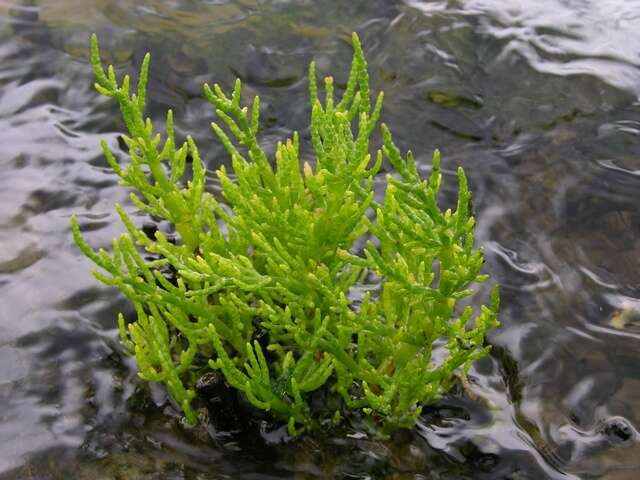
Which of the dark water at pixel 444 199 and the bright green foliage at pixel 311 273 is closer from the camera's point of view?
the bright green foliage at pixel 311 273

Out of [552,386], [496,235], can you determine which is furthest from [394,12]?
[552,386]

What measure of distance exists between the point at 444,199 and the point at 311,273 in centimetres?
202

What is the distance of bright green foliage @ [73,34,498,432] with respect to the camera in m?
2.41

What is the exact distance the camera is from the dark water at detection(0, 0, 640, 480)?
2.91m

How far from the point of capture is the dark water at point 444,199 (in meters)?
2.91

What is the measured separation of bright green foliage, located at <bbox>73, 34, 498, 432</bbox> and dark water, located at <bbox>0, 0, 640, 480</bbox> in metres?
0.22

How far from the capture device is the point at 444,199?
438 cm

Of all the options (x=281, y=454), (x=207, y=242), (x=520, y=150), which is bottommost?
(x=281, y=454)

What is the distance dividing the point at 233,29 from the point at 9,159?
7.46 ft

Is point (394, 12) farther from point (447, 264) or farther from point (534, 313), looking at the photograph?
point (447, 264)

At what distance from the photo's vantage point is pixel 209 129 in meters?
5.01

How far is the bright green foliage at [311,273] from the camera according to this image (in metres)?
2.41

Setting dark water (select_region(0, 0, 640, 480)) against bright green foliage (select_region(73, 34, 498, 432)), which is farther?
dark water (select_region(0, 0, 640, 480))

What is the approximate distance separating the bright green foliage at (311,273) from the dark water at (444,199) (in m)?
0.22
